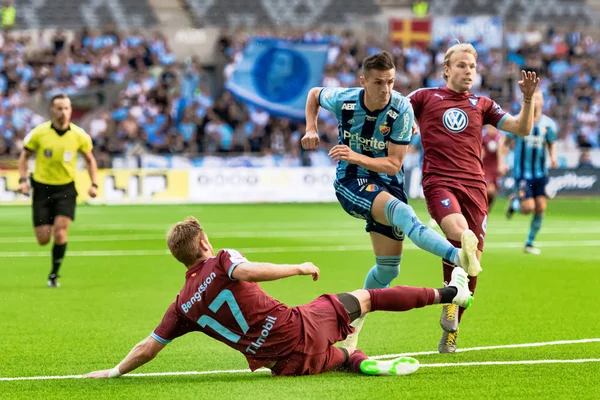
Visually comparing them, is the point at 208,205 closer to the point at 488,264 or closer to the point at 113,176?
the point at 113,176

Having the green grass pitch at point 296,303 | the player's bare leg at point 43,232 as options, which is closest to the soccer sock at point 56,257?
the green grass pitch at point 296,303

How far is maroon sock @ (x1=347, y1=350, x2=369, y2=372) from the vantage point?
6.72 metres

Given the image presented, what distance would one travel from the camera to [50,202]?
496 inches

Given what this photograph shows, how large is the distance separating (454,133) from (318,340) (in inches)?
93.0

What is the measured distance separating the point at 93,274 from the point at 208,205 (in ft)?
52.3

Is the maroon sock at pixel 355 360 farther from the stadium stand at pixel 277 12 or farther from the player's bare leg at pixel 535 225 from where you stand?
the stadium stand at pixel 277 12

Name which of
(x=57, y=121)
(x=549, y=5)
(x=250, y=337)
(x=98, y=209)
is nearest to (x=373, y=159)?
(x=250, y=337)

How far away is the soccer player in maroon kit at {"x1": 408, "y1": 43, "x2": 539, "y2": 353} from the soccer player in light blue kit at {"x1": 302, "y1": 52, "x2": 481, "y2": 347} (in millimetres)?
327

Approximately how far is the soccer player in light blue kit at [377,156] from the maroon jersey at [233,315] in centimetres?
86

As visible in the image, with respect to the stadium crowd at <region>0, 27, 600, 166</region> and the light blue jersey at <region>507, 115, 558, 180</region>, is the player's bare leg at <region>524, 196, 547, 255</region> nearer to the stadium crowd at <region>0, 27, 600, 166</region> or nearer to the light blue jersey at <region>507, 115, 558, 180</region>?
the light blue jersey at <region>507, 115, 558, 180</region>

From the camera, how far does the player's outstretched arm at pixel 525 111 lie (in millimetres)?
7574

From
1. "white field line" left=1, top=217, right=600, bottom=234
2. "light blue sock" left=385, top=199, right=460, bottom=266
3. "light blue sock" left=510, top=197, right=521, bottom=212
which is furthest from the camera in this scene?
"white field line" left=1, top=217, right=600, bottom=234

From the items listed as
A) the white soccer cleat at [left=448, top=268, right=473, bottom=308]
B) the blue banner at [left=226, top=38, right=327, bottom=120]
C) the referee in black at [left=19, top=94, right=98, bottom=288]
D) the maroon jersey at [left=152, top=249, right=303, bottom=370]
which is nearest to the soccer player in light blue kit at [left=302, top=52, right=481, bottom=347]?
the white soccer cleat at [left=448, top=268, right=473, bottom=308]

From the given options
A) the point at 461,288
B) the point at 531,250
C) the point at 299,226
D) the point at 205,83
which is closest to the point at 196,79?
the point at 205,83
